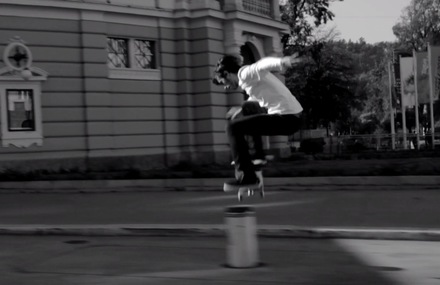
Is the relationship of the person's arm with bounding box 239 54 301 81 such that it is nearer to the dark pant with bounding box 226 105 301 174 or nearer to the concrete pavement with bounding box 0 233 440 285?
the dark pant with bounding box 226 105 301 174

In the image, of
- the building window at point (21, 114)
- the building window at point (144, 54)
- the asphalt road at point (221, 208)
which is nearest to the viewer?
the asphalt road at point (221, 208)

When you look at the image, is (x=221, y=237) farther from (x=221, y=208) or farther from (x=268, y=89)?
(x=221, y=208)

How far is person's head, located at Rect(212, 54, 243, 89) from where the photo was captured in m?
7.10

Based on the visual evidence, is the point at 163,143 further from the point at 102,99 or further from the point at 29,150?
the point at 29,150

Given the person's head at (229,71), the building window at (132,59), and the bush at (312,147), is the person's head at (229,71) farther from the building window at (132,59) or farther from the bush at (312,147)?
the bush at (312,147)

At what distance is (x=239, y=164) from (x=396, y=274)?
2227mm

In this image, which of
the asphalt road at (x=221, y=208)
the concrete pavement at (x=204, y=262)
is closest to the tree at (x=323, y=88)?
the asphalt road at (x=221, y=208)

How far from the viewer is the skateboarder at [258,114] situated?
673 cm

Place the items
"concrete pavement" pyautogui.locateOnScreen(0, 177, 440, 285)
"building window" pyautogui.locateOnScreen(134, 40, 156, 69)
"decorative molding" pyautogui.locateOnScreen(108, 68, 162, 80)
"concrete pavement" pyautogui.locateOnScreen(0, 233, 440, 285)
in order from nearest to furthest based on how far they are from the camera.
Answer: "concrete pavement" pyautogui.locateOnScreen(0, 233, 440, 285) < "concrete pavement" pyautogui.locateOnScreen(0, 177, 440, 285) < "decorative molding" pyautogui.locateOnScreen(108, 68, 162, 80) < "building window" pyautogui.locateOnScreen(134, 40, 156, 69)

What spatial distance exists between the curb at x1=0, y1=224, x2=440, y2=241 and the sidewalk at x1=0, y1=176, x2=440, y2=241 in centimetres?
1

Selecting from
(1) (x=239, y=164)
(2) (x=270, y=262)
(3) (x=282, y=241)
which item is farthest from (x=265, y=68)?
(3) (x=282, y=241)

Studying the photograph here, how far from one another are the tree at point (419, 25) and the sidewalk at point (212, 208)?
5017cm

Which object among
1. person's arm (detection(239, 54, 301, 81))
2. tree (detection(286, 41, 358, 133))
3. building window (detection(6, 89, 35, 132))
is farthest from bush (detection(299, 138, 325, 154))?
person's arm (detection(239, 54, 301, 81))

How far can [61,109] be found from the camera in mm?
20156
